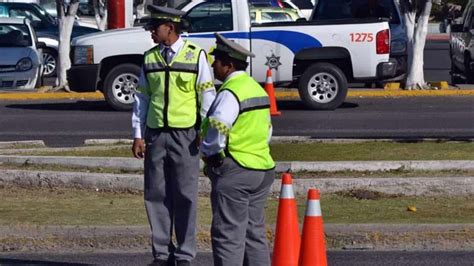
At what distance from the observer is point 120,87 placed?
19344mm

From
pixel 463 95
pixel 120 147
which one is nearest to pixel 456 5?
pixel 463 95

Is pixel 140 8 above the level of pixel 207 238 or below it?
above

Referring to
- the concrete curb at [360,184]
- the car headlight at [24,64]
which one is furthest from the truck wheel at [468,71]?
the concrete curb at [360,184]

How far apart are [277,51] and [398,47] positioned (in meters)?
4.22

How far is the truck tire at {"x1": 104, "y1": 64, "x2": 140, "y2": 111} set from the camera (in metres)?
19.2

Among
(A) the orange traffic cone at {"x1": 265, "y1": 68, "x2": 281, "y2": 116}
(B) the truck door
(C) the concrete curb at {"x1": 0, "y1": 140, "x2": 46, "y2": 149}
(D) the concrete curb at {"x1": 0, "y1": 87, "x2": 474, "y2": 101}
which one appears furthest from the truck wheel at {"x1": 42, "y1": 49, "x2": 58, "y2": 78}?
(C) the concrete curb at {"x1": 0, "y1": 140, "x2": 46, "y2": 149}

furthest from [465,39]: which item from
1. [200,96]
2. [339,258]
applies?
[200,96]

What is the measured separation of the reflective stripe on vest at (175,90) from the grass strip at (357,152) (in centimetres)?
472

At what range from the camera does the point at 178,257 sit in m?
7.98

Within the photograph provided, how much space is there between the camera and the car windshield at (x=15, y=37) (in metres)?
23.9

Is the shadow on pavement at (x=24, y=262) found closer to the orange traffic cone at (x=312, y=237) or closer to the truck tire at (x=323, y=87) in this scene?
the orange traffic cone at (x=312, y=237)

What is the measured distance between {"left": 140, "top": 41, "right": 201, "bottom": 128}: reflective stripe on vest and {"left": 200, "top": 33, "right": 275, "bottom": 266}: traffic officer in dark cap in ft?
2.42

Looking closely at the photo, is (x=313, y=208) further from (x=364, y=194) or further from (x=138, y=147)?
(x=364, y=194)

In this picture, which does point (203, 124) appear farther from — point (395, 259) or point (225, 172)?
point (395, 259)
